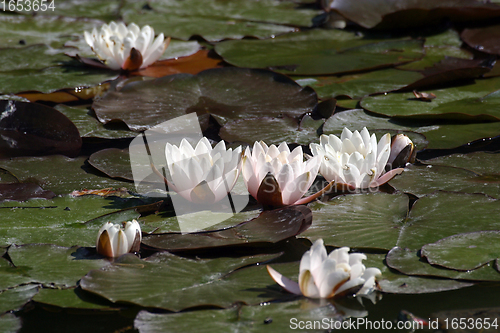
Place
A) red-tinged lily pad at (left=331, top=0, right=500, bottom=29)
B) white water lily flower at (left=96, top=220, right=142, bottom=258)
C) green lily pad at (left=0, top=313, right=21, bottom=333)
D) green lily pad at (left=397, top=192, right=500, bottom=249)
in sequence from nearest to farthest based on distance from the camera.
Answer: green lily pad at (left=0, top=313, right=21, bottom=333) < white water lily flower at (left=96, top=220, right=142, bottom=258) < green lily pad at (left=397, top=192, right=500, bottom=249) < red-tinged lily pad at (left=331, top=0, right=500, bottom=29)

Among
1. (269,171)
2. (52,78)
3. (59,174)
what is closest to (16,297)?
(59,174)

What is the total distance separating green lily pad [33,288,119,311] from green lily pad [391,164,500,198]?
1373 millimetres

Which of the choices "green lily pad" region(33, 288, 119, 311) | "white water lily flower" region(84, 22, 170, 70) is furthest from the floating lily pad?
"green lily pad" region(33, 288, 119, 311)

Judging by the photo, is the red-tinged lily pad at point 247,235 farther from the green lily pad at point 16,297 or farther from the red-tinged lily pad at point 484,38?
the red-tinged lily pad at point 484,38

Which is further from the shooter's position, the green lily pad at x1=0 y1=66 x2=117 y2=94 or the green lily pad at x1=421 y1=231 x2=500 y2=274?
the green lily pad at x1=0 y1=66 x2=117 y2=94

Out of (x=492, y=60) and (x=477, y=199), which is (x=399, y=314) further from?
(x=492, y=60)

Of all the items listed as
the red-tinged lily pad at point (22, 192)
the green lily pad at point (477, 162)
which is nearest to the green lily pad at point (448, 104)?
the green lily pad at point (477, 162)

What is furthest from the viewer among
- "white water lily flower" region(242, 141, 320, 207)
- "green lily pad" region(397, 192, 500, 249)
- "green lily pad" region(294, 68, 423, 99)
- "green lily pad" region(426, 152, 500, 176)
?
"green lily pad" region(294, 68, 423, 99)

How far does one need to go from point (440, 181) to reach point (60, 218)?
1697mm

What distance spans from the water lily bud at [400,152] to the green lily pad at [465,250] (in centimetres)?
58

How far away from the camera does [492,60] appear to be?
3428 millimetres

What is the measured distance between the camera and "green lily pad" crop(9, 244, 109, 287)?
1610 millimetres

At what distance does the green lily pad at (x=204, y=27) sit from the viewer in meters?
4.32

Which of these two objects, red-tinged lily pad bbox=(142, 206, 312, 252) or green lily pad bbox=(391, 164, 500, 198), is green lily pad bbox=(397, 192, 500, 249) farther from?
red-tinged lily pad bbox=(142, 206, 312, 252)
